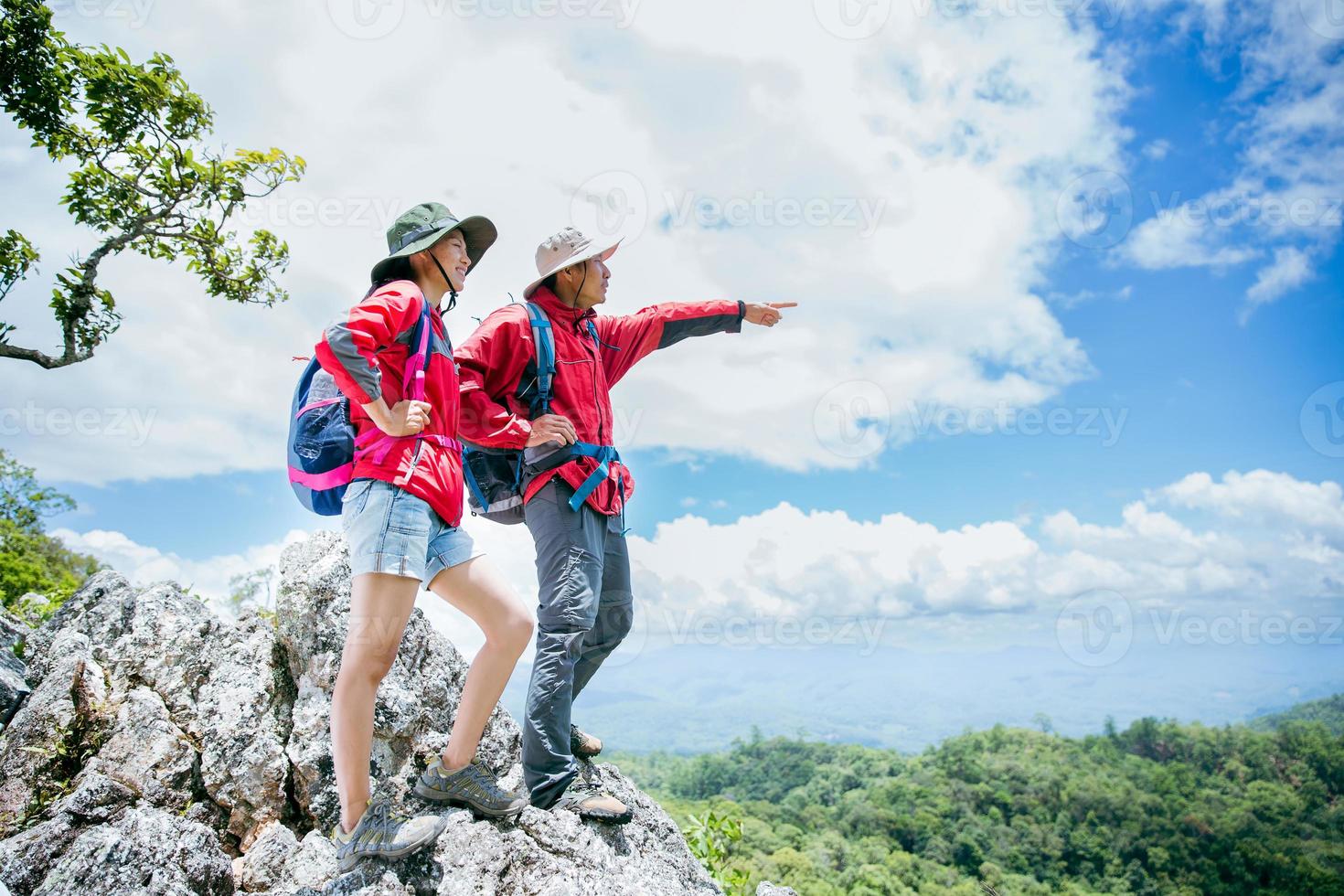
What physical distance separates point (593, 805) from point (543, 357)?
259cm

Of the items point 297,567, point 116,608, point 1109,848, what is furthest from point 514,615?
point 1109,848

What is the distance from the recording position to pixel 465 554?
390cm

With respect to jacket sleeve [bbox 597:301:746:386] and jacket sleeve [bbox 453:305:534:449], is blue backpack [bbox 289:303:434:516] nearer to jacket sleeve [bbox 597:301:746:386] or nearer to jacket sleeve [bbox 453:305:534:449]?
jacket sleeve [bbox 453:305:534:449]

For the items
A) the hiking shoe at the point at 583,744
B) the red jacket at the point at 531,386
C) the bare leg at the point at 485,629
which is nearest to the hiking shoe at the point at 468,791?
the bare leg at the point at 485,629

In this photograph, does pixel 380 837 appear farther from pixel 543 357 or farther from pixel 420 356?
pixel 543 357

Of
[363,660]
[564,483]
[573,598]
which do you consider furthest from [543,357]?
[363,660]

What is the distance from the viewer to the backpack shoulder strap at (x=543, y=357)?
14.9 feet

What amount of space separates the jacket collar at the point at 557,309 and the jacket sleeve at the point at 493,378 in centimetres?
24

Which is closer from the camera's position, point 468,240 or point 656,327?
point 468,240

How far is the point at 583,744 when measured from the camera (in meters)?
4.92

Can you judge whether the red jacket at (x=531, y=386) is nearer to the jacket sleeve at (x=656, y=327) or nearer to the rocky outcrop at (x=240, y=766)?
the jacket sleeve at (x=656, y=327)

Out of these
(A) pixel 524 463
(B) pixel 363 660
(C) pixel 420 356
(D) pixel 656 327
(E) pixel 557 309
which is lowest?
(B) pixel 363 660

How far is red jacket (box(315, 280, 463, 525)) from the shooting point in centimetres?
350

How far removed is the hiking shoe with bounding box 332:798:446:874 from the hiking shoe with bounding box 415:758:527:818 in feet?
0.99
